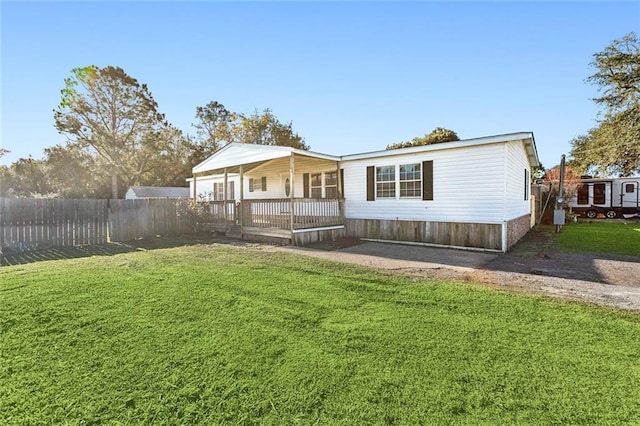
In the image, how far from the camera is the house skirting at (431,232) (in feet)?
29.9

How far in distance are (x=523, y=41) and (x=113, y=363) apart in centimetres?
1247

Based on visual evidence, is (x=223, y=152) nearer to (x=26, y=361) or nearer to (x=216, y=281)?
(x=216, y=281)

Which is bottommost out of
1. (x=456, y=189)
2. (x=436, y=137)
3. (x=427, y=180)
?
(x=456, y=189)

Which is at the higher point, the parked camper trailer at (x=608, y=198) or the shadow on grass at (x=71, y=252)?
the parked camper trailer at (x=608, y=198)

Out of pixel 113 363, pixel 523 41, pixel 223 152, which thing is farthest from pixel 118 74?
pixel 113 363

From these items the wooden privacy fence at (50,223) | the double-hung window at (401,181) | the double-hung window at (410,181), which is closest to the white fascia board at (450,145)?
the double-hung window at (401,181)

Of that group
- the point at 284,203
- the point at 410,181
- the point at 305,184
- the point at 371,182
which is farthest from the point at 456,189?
the point at 305,184

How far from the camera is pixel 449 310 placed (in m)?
3.97

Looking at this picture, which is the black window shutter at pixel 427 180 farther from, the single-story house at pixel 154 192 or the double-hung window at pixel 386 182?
the single-story house at pixel 154 192

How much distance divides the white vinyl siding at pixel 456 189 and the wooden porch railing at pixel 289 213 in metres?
1.29

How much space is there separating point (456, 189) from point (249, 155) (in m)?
7.19

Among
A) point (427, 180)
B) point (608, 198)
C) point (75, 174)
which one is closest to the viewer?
point (427, 180)

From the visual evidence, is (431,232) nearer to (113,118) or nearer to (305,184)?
(305,184)

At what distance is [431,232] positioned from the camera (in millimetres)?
10117
